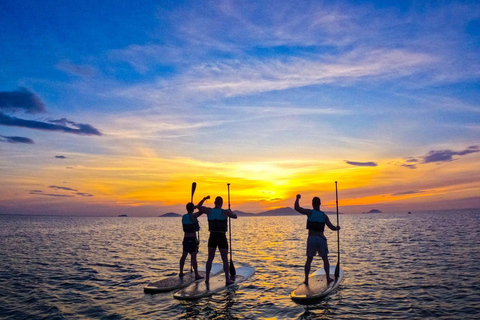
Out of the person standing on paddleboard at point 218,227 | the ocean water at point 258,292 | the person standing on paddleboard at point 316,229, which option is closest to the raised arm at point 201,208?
the person standing on paddleboard at point 218,227

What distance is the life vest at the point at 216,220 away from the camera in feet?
43.9

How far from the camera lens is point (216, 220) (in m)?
13.4

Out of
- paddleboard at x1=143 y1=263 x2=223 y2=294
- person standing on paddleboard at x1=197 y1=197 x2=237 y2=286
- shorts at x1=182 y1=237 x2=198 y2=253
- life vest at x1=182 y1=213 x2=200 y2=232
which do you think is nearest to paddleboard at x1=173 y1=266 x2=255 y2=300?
paddleboard at x1=143 y1=263 x2=223 y2=294

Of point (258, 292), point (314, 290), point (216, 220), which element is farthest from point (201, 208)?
point (314, 290)

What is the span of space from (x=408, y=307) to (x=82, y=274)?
1678 centimetres

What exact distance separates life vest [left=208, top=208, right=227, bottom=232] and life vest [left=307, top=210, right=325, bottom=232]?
10.9ft

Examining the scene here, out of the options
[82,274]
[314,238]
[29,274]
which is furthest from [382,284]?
[29,274]

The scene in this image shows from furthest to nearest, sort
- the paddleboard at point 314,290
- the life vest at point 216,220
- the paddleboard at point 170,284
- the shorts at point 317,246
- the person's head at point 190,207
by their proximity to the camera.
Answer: the person's head at point 190,207 < the paddleboard at point 170,284 < the life vest at point 216,220 < the shorts at point 317,246 < the paddleboard at point 314,290

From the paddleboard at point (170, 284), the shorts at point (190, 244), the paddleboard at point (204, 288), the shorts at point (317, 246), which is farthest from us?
the shorts at point (190, 244)

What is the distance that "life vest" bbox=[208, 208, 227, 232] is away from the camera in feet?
43.9

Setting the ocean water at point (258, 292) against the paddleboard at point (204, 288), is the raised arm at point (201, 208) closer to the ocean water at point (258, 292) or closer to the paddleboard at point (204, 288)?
the paddleboard at point (204, 288)

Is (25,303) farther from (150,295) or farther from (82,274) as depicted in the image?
(82,274)

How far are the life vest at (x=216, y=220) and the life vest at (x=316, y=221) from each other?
332cm

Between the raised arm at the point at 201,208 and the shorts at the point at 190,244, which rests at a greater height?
the raised arm at the point at 201,208
